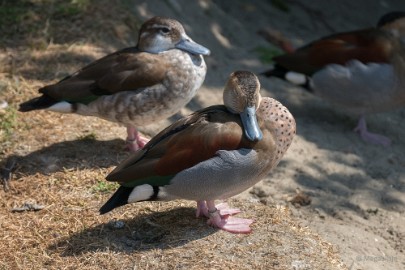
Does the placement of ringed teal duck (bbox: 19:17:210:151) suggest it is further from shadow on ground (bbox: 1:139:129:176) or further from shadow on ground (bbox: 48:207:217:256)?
shadow on ground (bbox: 48:207:217:256)

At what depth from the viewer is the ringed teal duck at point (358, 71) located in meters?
7.14

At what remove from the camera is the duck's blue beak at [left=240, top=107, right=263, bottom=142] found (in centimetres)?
426

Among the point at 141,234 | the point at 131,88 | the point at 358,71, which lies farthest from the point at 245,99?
the point at 358,71

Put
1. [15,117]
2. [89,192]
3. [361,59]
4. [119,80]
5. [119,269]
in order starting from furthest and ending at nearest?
[361,59] < [15,117] < [119,80] < [89,192] < [119,269]

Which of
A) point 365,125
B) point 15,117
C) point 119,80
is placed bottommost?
point 365,125

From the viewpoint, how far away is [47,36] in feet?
24.2

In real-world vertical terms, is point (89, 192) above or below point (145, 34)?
below

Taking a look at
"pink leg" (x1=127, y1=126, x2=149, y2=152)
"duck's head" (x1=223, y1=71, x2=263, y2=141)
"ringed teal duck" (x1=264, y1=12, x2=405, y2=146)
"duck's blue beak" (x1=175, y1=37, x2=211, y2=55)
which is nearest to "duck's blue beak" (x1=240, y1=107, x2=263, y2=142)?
"duck's head" (x1=223, y1=71, x2=263, y2=141)

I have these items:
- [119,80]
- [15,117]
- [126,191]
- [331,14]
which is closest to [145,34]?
[119,80]

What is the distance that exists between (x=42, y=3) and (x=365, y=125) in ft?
12.9

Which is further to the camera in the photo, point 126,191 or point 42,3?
point 42,3

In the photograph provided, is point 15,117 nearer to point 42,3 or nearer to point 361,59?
point 42,3

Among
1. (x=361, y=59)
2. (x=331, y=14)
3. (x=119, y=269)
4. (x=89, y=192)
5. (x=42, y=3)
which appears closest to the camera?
(x=119, y=269)

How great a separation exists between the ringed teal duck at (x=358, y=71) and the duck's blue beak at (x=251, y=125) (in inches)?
121
